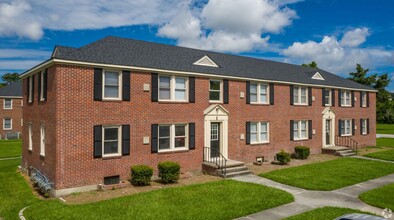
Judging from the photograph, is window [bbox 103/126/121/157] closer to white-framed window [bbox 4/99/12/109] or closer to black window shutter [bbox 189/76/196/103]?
black window shutter [bbox 189/76/196/103]

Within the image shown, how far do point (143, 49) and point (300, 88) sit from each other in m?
13.2

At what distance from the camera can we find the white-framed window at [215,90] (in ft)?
59.4

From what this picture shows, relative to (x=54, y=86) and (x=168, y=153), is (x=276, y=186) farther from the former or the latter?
(x=54, y=86)

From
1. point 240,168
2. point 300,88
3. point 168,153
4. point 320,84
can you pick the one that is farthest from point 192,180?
point 320,84

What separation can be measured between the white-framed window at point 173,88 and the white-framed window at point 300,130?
10.8 metres

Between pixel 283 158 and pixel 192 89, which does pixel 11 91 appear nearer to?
pixel 192 89

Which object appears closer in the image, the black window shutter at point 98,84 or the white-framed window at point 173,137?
the black window shutter at point 98,84

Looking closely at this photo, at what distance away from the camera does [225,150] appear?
1836 centimetres

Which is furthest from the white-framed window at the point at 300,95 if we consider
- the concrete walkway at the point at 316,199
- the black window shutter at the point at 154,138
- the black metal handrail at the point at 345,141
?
the black window shutter at the point at 154,138

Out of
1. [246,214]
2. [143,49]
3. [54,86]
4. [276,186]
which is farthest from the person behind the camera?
[143,49]

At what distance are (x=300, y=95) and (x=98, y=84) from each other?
16.5 meters

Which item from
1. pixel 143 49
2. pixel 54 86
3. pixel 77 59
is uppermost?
pixel 143 49

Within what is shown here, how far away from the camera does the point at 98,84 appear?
44.7ft

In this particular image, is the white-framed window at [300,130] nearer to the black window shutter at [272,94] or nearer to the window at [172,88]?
the black window shutter at [272,94]
